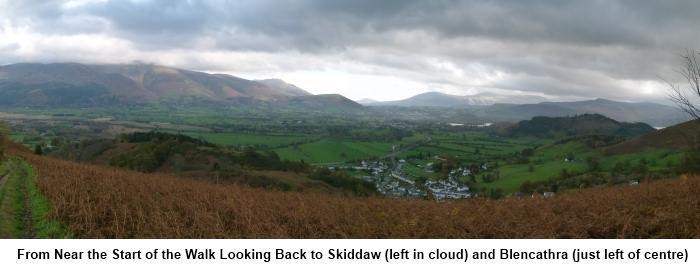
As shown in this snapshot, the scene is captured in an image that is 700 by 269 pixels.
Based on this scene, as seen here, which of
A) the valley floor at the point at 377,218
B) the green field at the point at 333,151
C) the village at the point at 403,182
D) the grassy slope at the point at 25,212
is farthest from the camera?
the green field at the point at 333,151

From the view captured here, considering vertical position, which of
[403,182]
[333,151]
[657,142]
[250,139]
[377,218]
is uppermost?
[377,218]

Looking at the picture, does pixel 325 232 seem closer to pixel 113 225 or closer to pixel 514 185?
pixel 113 225

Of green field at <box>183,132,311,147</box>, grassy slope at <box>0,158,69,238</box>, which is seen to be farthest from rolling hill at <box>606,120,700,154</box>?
grassy slope at <box>0,158,69,238</box>

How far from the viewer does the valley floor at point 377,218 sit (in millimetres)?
7781

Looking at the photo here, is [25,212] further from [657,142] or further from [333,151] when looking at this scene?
[657,142]

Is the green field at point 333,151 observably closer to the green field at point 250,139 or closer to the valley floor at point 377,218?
the green field at point 250,139

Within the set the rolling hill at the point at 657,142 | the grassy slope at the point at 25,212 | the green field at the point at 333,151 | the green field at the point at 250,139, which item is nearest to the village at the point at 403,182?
the green field at the point at 333,151

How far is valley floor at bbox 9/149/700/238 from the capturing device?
7.78 m

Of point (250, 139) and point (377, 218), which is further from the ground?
point (377, 218)

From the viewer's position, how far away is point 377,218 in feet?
31.2

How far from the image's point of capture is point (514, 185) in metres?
67.9

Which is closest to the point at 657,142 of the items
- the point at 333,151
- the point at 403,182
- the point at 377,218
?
the point at 403,182

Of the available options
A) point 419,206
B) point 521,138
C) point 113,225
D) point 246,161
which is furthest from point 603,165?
point 521,138

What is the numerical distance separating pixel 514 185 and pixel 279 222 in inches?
2566
